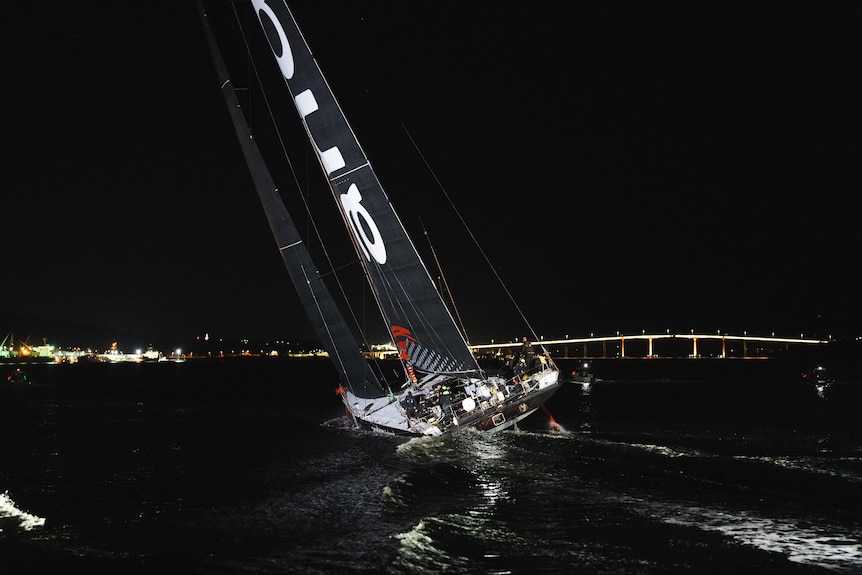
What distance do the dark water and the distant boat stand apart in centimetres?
73

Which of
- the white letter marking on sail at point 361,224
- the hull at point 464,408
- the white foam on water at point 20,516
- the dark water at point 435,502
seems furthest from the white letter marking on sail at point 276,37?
the white foam on water at point 20,516

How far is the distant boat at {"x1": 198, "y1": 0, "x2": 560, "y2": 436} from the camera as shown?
14648mm

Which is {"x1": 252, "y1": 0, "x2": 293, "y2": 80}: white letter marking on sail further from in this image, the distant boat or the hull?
the hull

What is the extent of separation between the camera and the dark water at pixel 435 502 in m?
7.44

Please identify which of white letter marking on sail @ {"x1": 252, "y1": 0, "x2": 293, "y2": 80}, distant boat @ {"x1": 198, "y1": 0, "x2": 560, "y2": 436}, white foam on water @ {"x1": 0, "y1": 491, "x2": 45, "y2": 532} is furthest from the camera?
white letter marking on sail @ {"x1": 252, "y1": 0, "x2": 293, "y2": 80}

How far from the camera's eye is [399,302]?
15891mm

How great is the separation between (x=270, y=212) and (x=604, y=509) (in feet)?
36.8

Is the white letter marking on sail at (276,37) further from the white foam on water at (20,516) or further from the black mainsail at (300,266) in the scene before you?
the white foam on water at (20,516)

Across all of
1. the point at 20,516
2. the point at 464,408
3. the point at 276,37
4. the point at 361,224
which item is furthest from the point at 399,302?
the point at 20,516

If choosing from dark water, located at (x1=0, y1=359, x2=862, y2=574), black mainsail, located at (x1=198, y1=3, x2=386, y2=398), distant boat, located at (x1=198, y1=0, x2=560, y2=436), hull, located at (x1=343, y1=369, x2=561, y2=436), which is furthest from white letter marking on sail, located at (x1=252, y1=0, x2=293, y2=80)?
dark water, located at (x1=0, y1=359, x2=862, y2=574)

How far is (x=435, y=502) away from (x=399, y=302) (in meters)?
6.55

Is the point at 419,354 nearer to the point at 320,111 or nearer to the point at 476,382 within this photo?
the point at 476,382

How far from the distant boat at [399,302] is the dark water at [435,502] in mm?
726

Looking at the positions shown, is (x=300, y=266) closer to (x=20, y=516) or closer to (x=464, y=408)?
(x=464, y=408)
